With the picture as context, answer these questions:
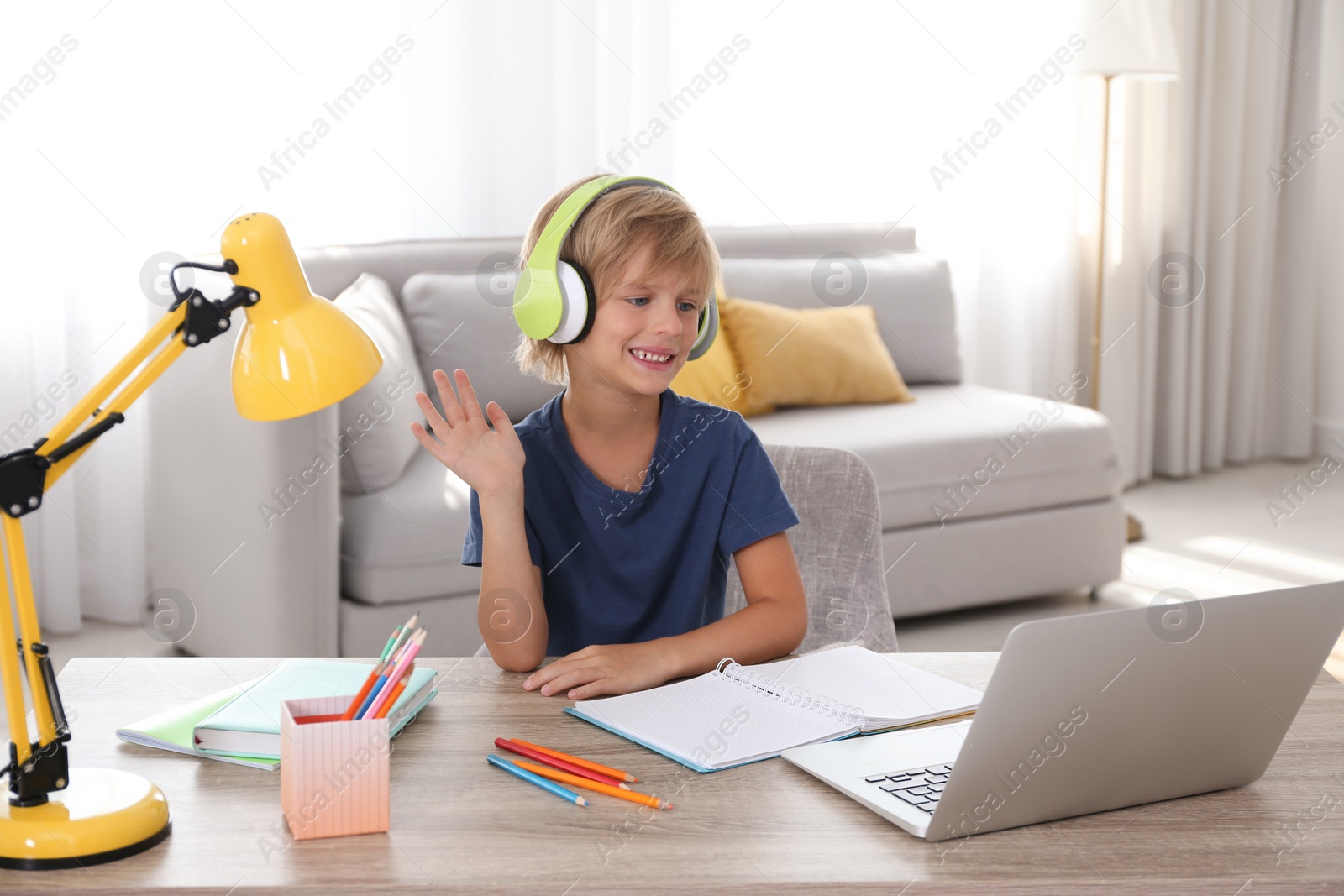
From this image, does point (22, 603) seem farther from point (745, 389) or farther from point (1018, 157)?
point (1018, 157)

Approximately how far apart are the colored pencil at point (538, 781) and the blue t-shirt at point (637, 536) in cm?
48

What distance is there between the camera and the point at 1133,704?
780mm

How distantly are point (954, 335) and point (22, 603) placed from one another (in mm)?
3065

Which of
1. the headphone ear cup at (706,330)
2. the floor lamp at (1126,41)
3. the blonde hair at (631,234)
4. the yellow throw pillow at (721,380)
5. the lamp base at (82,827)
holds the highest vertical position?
the floor lamp at (1126,41)

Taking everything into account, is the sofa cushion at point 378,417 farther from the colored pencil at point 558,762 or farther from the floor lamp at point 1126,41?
the floor lamp at point 1126,41

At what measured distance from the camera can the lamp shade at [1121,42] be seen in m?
3.65

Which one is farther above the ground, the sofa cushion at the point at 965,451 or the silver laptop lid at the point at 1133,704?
the silver laptop lid at the point at 1133,704

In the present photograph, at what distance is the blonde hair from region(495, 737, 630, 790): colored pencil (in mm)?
548

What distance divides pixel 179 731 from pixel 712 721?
1.27 feet

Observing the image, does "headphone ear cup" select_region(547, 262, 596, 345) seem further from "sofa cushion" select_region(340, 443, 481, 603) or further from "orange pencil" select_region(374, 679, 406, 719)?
"sofa cushion" select_region(340, 443, 481, 603)

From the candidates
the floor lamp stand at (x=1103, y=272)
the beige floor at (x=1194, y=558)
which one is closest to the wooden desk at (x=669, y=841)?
the beige floor at (x=1194, y=558)

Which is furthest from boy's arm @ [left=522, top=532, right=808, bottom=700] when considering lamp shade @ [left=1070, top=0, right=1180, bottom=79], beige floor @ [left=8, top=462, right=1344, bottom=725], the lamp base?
lamp shade @ [left=1070, top=0, right=1180, bottom=79]

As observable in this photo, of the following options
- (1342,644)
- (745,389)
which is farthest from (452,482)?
(1342,644)

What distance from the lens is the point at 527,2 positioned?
3.46 metres
